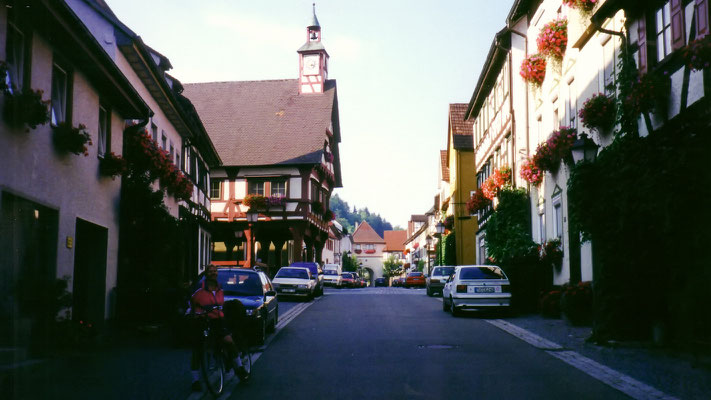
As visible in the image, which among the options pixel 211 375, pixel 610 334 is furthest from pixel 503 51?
pixel 211 375

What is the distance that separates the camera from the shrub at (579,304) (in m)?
17.3

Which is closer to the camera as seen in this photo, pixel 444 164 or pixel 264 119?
pixel 264 119

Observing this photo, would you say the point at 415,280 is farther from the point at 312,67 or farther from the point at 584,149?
the point at 584,149

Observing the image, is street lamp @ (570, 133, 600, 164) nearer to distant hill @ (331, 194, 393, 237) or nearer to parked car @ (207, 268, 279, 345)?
parked car @ (207, 268, 279, 345)

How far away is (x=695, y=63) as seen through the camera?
10.5 meters

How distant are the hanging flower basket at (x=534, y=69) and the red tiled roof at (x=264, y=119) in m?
23.8

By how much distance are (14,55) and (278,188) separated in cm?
3622

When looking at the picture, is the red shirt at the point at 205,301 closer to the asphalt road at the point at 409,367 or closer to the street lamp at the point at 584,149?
the asphalt road at the point at 409,367

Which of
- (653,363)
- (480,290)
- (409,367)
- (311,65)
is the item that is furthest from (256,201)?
(653,363)

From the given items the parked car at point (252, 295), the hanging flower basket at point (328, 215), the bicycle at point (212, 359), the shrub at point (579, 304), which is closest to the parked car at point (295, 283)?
the parked car at point (252, 295)

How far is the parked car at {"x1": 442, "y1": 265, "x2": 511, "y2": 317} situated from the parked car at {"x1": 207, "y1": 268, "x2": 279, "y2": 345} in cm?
689

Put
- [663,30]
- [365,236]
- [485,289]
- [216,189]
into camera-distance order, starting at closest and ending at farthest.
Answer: [663,30] → [485,289] → [216,189] → [365,236]

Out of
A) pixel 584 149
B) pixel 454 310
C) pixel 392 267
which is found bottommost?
pixel 454 310

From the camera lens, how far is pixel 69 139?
43.0 feet
